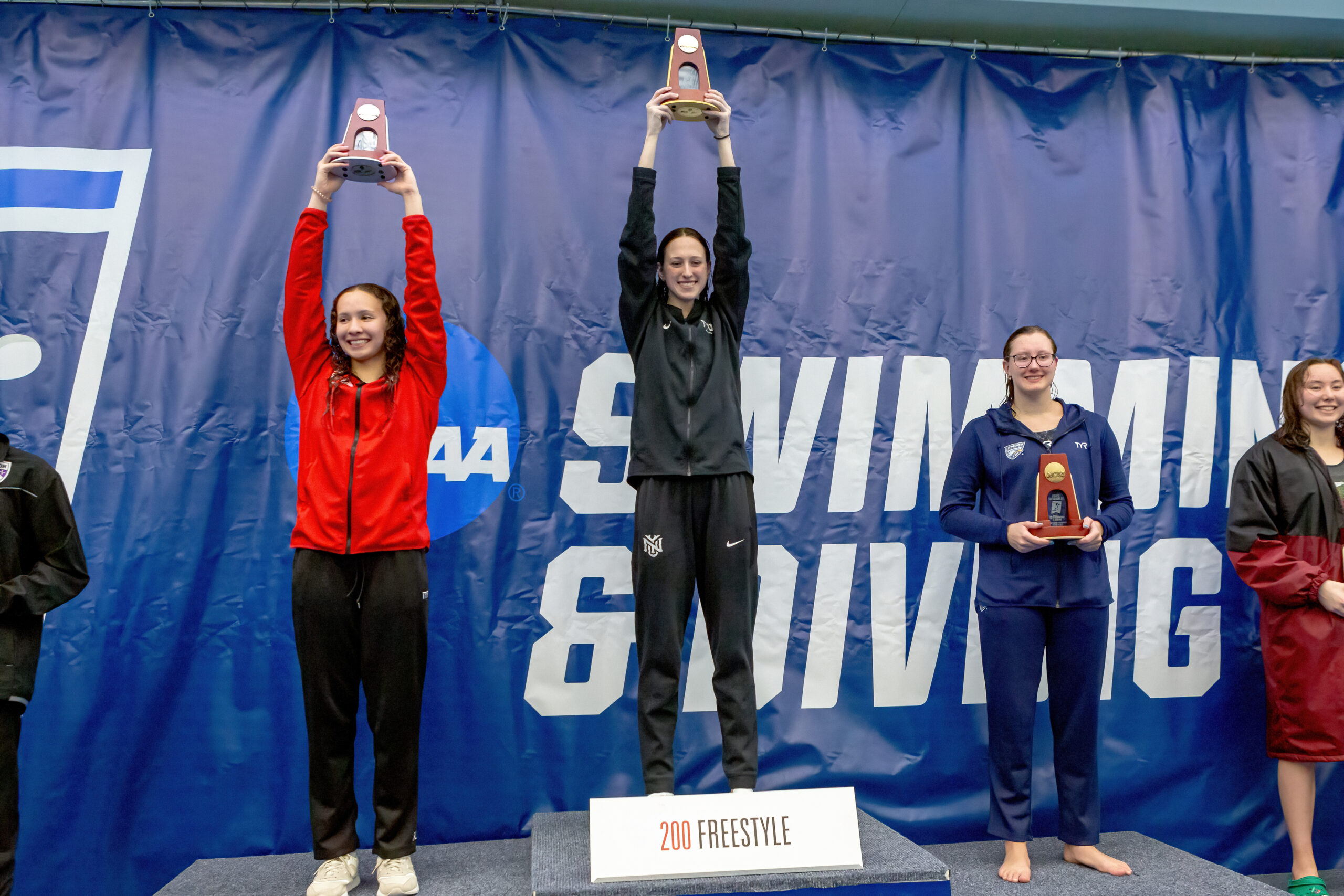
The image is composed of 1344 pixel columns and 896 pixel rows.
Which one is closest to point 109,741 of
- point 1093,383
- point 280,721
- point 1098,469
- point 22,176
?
point 280,721

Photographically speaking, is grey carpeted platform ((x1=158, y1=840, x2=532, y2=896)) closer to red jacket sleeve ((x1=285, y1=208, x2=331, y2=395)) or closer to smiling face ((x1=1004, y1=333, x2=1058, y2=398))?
red jacket sleeve ((x1=285, y1=208, x2=331, y2=395))

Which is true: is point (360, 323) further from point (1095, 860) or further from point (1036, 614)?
point (1095, 860)

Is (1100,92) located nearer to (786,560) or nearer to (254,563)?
(786,560)

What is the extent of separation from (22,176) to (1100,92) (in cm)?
383

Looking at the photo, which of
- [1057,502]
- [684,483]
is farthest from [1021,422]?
[684,483]

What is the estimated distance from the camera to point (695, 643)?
9.99 ft

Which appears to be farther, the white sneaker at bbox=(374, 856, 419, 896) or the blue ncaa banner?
the blue ncaa banner

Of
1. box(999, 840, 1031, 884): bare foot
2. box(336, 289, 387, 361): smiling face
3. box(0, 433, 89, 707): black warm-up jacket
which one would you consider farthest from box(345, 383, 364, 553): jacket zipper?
box(999, 840, 1031, 884): bare foot

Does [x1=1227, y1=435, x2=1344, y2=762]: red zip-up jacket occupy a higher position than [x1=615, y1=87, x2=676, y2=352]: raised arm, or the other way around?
[x1=615, y1=87, x2=676, y2=352]: raised arm

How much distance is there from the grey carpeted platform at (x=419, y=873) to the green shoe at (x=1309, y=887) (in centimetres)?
238

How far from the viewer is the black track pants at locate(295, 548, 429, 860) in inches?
87.8

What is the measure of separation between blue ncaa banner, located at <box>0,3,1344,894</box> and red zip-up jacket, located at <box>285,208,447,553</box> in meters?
0.60

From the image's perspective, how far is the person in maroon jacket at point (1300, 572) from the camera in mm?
2775

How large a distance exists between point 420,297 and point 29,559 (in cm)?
119
